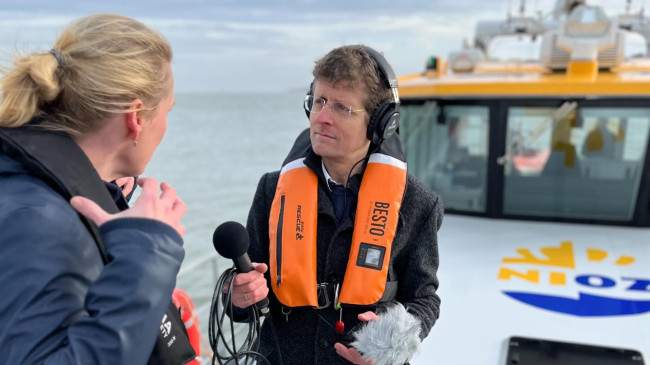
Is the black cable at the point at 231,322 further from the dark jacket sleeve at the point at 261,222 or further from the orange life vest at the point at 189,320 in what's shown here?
the orange life vest at the point at 189,320

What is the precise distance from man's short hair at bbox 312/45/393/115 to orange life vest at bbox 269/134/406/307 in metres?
0.29

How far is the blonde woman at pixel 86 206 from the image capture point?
0.92m

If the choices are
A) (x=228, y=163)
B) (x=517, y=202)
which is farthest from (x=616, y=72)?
(x=228, y=163)

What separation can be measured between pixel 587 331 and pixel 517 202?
1744 mm

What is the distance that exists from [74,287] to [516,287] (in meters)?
3.27

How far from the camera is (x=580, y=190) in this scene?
4496mm

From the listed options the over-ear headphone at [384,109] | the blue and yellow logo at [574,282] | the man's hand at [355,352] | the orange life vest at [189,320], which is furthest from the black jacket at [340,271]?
the blue and yellow logo at [574,282]

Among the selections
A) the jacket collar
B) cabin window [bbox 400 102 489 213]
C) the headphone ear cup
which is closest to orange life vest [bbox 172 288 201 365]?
the headphone ear cup

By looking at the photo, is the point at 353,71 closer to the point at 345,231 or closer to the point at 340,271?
the point at 345,231

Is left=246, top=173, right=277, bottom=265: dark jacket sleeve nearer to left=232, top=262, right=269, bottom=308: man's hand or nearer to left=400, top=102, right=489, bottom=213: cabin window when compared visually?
left=232, top=262, right=269, bottom=308: man's hand

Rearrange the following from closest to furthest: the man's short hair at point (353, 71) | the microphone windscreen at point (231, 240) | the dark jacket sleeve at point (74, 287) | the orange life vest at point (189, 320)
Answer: the dark jacket sleeve at point (74, 287)
the microphone windscreen at point (231, 240)
the man's short hair at point (353, 71)
the orange life vest at point (189, 320)

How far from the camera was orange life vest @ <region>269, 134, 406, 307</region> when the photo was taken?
1818mm

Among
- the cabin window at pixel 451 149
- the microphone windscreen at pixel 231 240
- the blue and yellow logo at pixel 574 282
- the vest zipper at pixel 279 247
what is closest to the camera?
the microphone windscreen at pixel 231 240

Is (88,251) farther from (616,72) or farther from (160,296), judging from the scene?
(616,72)
